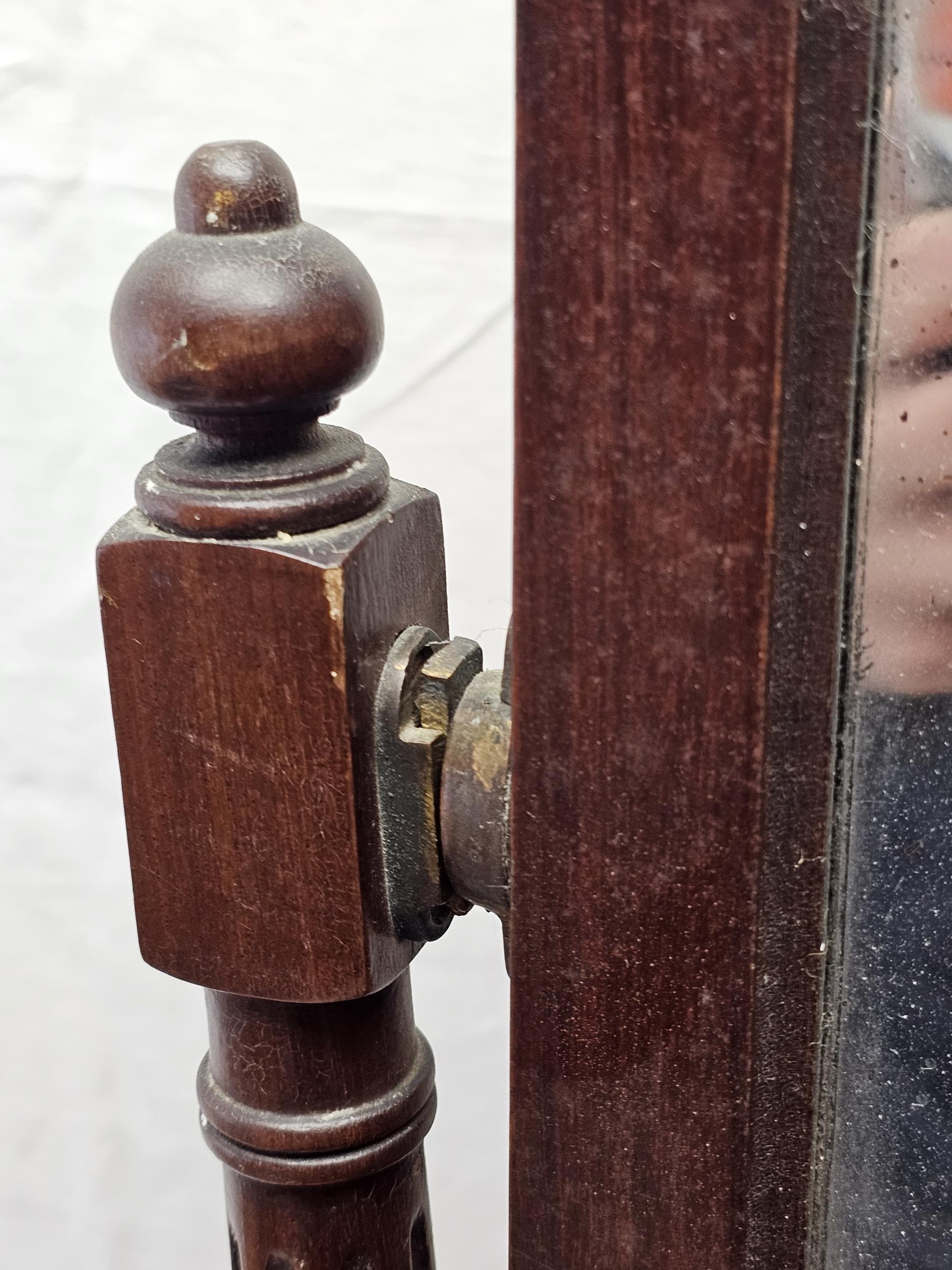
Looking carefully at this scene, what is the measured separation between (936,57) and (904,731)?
129mm

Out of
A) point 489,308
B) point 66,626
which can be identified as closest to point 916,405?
point 489,308

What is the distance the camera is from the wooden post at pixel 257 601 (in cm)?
34

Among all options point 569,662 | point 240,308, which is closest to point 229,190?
point 240,308

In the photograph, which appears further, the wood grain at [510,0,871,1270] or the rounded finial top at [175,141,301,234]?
the rounded finial top at [175,141,301,234]

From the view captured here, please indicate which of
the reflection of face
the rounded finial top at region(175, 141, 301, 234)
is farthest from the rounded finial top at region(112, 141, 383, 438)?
the reflection of face

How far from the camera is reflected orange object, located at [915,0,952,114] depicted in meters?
0.26

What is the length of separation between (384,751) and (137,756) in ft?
0.21

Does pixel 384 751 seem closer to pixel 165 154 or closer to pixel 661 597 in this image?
pixel 661 597

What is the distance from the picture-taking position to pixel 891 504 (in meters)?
0.28

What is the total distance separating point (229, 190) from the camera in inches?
13.8

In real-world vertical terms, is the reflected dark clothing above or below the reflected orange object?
below

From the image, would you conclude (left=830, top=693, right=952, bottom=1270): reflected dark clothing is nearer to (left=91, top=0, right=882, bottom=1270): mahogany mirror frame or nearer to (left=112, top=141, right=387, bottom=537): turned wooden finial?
(left=91, top=0, right=882, bottom=1270): mahogany mirror frame

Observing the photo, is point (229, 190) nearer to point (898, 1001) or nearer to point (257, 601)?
point (257, 601)

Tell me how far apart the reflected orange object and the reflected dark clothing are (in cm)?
11
